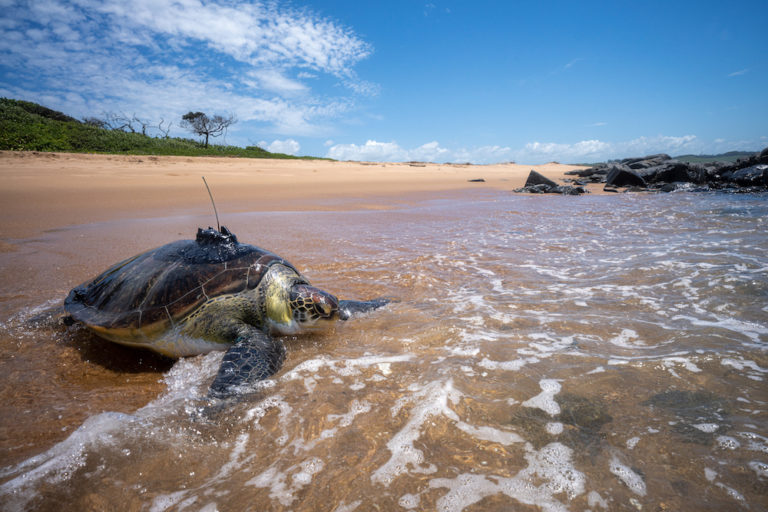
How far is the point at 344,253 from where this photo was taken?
5.44 metres

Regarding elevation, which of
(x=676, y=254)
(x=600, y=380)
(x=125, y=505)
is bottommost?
(x=125, y=505)

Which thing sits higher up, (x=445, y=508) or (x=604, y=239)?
(x=604, y=239)

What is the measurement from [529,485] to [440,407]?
0.58m

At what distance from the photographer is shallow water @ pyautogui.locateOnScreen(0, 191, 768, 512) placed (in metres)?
1.47

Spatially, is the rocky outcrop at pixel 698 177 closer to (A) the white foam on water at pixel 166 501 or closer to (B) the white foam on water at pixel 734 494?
(B) the white foam on water at pixel 734 494

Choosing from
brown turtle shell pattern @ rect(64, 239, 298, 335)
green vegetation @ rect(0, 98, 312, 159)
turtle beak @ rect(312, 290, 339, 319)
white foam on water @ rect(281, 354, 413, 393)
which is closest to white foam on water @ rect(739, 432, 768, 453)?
white foam on water @ rect(281, 354, 413, 393)

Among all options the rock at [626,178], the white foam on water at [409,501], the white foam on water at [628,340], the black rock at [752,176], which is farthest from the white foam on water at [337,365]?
the black rock at [752,176]

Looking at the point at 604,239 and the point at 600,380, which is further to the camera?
the point at 604,239

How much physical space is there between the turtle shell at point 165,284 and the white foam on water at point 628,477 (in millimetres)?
2607

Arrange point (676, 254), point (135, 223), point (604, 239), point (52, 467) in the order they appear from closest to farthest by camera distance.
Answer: point (52, 467)
point (676, 254)
point (604, 239)
point (135, 223)

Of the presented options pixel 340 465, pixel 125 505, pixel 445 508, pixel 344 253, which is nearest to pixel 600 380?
pixel 445 508

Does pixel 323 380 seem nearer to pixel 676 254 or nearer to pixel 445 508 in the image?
pixel 445 508

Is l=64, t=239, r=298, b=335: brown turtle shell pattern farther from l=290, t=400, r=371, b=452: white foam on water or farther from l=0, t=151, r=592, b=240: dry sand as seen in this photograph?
l=0, t=151, r=592, b=240: dry sand

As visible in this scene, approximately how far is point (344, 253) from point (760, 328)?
14.8 ft
